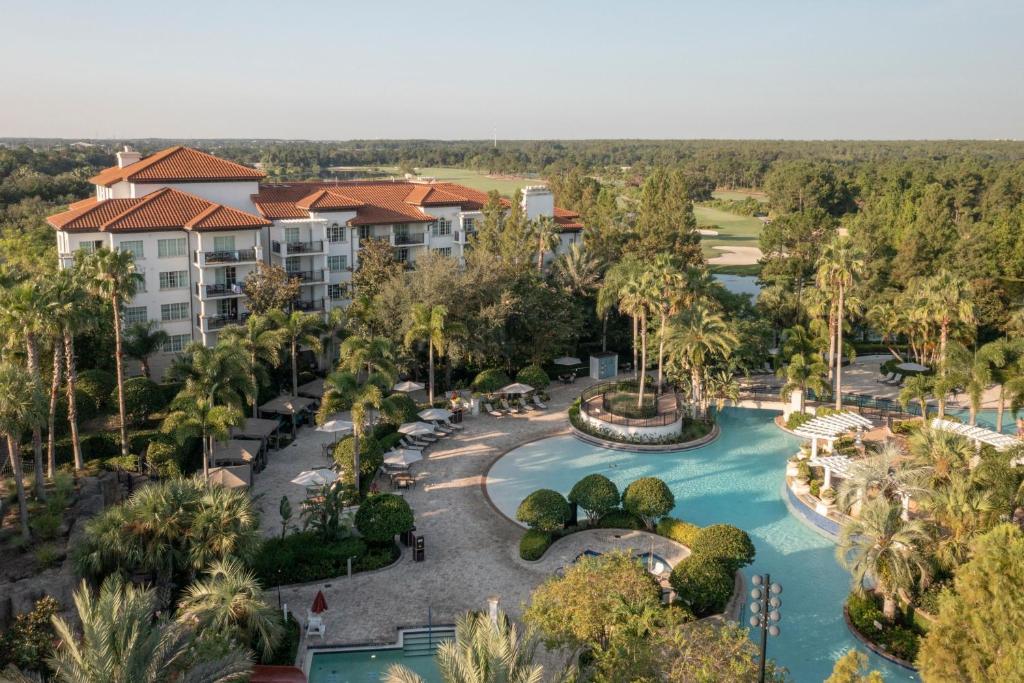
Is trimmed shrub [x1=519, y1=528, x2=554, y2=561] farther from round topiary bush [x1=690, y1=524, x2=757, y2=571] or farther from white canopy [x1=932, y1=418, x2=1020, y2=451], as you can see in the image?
white canopy [x1=932, y1=418, x2=1020, y2=451]

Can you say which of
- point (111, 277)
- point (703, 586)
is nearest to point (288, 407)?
point (111, 277)

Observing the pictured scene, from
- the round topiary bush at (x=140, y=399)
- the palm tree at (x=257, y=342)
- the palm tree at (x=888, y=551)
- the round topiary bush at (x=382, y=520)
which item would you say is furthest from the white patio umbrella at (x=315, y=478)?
the palm tree at (x=888, y=551)

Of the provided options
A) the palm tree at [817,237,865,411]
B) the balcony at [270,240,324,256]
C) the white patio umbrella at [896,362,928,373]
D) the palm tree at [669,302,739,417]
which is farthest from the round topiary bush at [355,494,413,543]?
the white patio umbrella at [896,362,928,373]

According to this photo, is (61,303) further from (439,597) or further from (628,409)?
(628,409)

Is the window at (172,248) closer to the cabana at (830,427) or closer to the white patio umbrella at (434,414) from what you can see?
the white patio umbrella at (434,414)

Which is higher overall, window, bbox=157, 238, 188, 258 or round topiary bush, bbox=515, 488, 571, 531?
window, bbox=157, 238, 188, 258

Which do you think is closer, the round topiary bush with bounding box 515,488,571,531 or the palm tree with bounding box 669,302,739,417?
the round topiary bush with bounding box 515,488,571,531

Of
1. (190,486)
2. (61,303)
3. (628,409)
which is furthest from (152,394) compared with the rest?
(628,409)
